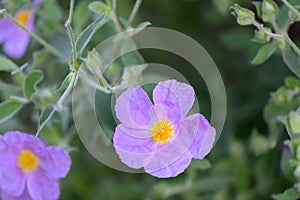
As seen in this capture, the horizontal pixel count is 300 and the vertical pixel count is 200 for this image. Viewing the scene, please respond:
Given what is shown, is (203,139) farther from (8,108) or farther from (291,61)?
(8,108)

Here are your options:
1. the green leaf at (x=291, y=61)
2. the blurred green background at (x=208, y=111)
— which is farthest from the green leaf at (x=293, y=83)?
the blurred green background at (x=208, y=111)

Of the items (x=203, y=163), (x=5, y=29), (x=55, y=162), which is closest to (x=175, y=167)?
(x=203, y=163)

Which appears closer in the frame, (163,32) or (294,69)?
(294,69)

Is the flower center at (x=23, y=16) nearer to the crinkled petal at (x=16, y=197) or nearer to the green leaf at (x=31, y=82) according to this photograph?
the green leaf at (x=31, y=82)

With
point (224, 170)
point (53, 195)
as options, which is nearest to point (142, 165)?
point (53, 195)

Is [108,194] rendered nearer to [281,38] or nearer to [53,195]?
[53,195]
